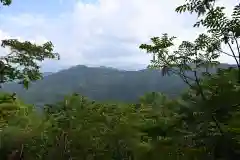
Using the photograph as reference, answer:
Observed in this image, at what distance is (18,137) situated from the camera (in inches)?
212

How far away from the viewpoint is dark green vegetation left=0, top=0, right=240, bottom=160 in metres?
4.83

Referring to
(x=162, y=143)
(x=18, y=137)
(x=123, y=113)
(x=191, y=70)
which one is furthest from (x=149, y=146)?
(x=18, y=137)

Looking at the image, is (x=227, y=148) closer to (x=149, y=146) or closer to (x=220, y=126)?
(x=220, y=126)

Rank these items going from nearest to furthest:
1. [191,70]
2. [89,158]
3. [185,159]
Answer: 1. [185,159]
2. [89,158]
3. [191,70]

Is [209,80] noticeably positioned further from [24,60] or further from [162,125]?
[24,60]

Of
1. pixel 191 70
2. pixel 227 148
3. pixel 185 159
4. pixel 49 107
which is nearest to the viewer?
pixel 227 148

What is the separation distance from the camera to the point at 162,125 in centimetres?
561

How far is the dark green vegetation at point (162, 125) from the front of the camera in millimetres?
4832

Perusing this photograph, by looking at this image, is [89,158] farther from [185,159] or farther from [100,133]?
[185,159]

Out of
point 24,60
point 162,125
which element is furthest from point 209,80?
point 24,60

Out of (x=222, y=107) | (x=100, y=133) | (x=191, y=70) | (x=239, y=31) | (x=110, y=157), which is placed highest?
(x=239, y=31)

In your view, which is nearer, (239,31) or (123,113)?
(239,31)

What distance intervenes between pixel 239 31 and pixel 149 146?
189 centimetres

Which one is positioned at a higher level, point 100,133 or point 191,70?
point 191,70
